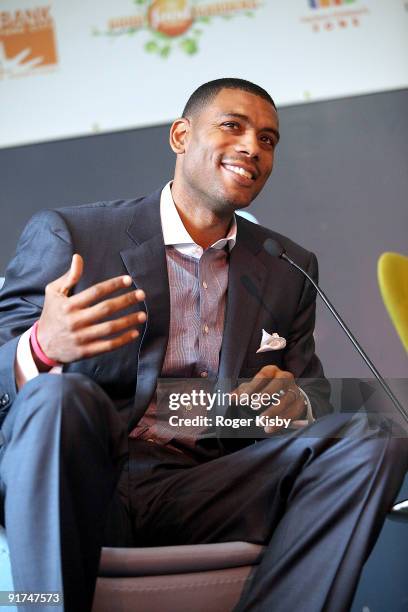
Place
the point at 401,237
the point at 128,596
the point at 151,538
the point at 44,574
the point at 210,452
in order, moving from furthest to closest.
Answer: the point at 401,237, the point at 210,452, the point at 151,538, the point at 128,596, the point at 44,574

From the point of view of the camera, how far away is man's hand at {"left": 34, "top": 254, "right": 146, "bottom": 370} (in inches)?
53.8

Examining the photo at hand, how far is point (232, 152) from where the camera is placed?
1994mm

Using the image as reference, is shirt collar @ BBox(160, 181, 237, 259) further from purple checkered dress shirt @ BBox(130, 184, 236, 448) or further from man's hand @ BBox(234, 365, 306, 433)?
man's hand @ BBox(234, 365, 306, 433)

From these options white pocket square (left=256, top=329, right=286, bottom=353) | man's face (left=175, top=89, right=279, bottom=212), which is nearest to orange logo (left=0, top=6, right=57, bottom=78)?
man's face (left=175, top=89, right=279, bottom=212)

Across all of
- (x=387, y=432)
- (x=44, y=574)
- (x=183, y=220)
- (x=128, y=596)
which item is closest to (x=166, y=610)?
(x=128, y=596)

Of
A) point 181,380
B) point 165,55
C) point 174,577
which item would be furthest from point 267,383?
point 165,55

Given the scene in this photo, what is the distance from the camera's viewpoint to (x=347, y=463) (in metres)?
1.47

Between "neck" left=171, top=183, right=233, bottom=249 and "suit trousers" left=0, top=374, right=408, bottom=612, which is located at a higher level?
"neck" left=171, top=183, right=233, bottom=249

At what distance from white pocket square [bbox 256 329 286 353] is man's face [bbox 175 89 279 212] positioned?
1.03 feet

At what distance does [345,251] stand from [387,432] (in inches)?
34.6

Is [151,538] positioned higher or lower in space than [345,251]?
lower

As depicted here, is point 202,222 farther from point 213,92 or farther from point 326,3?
point 326,3

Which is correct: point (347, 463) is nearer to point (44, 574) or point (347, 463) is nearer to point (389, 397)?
point (389, 397)

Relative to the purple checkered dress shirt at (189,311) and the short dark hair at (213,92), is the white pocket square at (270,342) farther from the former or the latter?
the short dark hair at (213,92)
